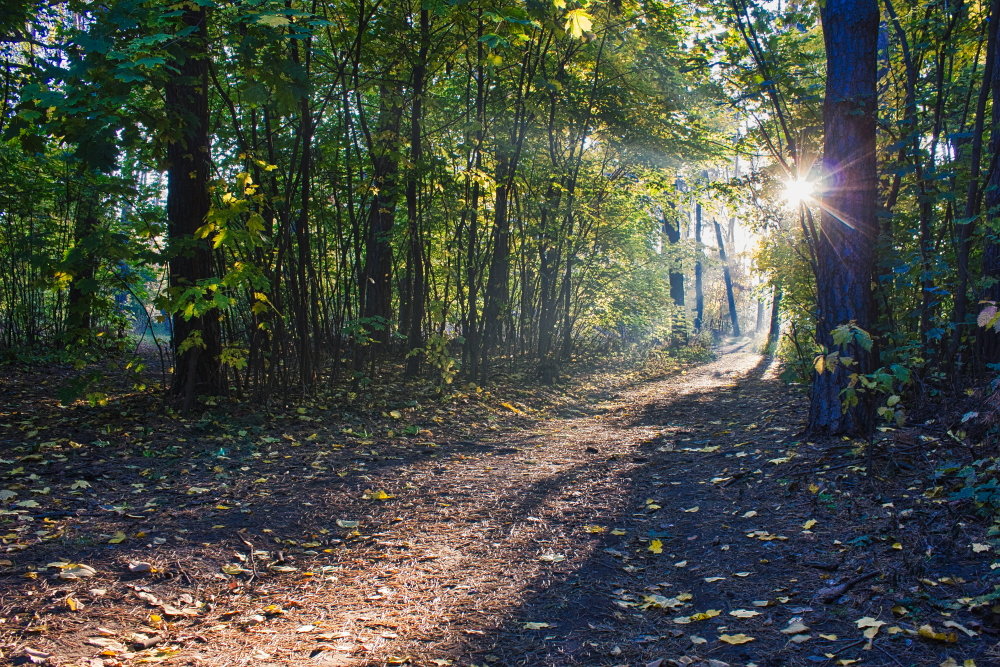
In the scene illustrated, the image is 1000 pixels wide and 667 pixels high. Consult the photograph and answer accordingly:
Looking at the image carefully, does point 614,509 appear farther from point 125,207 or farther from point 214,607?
point 125,207

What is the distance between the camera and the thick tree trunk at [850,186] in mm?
4836

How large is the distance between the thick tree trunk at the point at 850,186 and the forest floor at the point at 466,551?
521mm

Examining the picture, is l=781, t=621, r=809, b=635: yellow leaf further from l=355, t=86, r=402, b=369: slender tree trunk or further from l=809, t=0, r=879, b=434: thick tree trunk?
l=355, t=86, r=402, b=369: slender tree trunk

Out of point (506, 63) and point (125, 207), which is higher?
point (506, 63)

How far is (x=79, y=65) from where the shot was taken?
11.9 ft

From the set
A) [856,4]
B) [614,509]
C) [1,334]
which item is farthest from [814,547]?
[1,334]

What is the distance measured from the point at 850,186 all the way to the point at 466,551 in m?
4.08

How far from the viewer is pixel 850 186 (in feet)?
16.0

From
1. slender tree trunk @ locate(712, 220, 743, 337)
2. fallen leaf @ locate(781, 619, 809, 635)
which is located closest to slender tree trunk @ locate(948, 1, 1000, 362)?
fallen leaf @ locate(781, 619, 809, 635)

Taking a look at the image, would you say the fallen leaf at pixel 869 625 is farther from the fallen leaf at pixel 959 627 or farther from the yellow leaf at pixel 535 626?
the yellow leaf at pixel 535 626

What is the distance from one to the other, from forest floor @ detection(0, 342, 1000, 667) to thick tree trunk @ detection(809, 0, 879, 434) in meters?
0.52

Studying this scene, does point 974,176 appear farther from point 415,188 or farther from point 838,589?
point 415,188

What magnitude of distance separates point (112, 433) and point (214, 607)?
10.3 ft

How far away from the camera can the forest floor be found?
2.44 m
